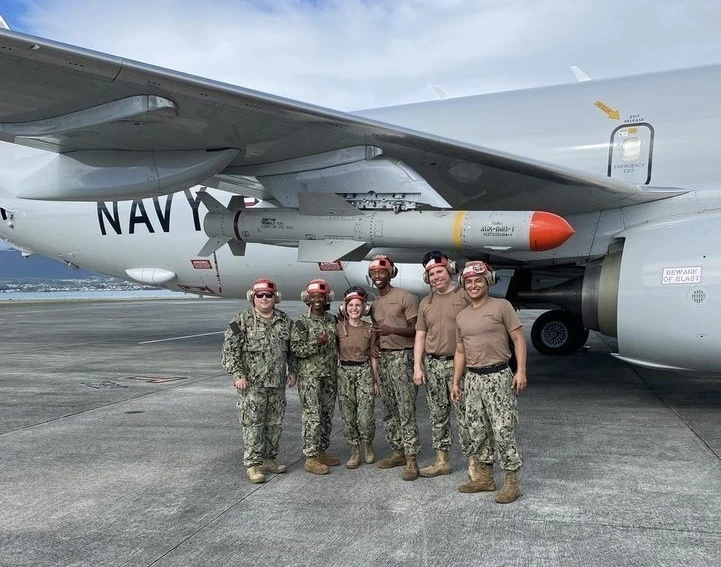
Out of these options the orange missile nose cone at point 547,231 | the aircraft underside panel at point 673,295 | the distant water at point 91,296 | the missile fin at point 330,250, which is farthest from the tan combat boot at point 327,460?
the distant water at point 91,296

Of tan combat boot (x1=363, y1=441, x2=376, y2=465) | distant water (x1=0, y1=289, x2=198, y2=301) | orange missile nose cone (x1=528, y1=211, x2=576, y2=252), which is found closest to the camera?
tan combat boot (x1=363, y1=441, x2=376, y2=465)

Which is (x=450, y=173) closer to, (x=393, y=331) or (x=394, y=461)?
(x=393, y=331)

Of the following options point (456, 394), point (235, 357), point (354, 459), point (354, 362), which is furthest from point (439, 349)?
point (235, 357)

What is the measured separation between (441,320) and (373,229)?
2.48 m

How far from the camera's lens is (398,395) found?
5332 mm

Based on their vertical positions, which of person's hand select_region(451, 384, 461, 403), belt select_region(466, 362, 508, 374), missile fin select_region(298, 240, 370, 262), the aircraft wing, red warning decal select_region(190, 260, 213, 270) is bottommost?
person's hand select_region(451, 384, 461, 403)

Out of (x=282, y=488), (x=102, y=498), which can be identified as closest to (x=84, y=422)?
(x=102, y=498)

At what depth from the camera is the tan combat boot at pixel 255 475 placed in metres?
5.07

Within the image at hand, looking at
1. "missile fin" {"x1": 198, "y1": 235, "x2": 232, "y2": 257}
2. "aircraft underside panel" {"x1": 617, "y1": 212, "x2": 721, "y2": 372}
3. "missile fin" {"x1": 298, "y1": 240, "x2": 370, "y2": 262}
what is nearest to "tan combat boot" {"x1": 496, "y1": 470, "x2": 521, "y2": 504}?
"aircraft underside panel" {"x1": 617, "y1": 212, "x2": 721, "y2": 372}

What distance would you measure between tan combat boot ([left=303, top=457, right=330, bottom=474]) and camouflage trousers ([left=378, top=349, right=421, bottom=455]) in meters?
0.56

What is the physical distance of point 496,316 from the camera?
4781mm

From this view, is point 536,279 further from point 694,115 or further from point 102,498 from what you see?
Result: point 102,498

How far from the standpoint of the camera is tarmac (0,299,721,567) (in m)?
3.79

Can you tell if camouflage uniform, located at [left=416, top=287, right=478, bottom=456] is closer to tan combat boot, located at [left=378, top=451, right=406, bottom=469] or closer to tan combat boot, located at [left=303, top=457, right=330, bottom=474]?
tan combat boot, located at [left=378, top=451, right=406, bottom=469]
